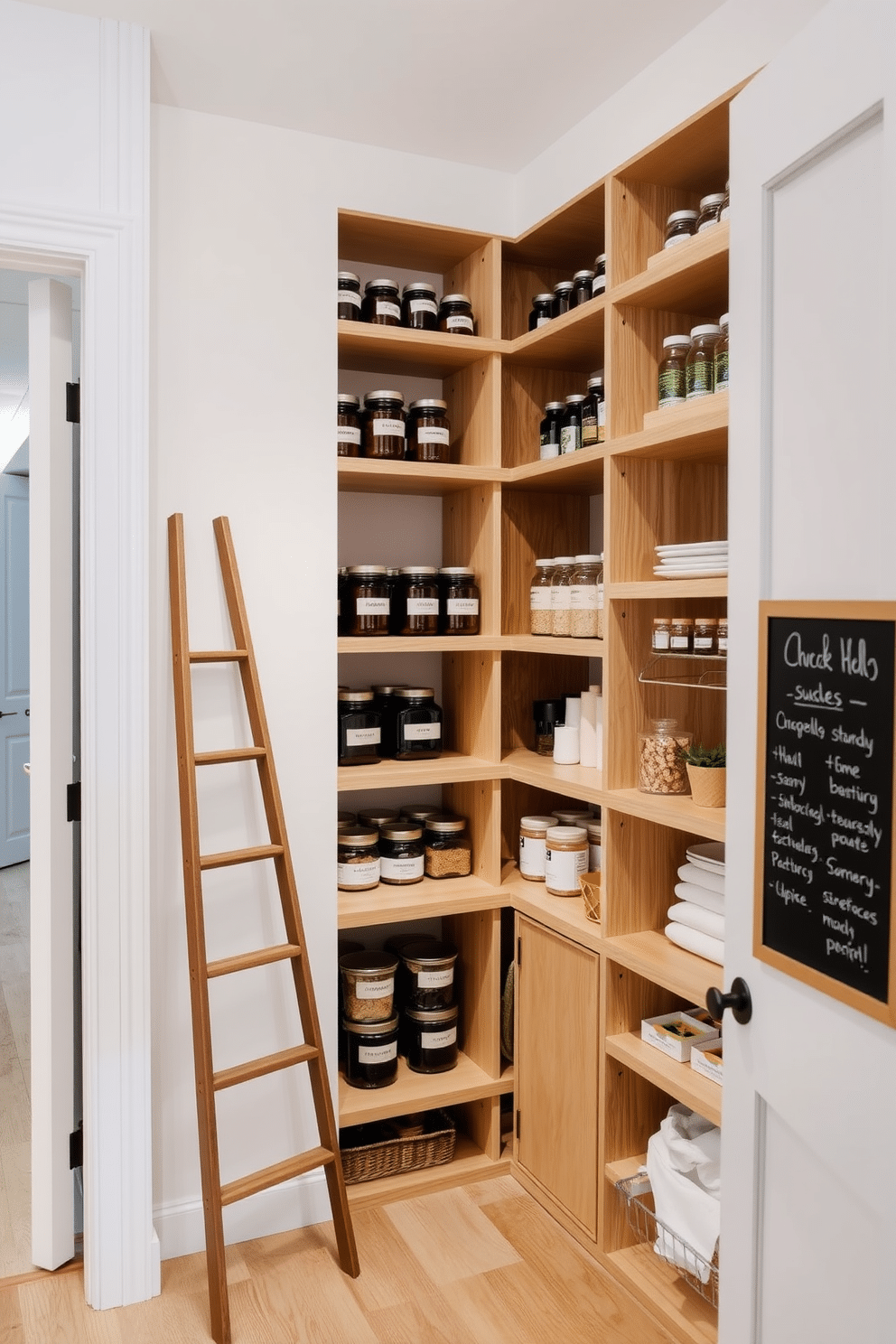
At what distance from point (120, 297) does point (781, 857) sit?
166cm

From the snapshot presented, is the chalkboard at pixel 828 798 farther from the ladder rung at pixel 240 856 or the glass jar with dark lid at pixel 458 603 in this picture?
the glass jar with dark lid at pixel 458 603

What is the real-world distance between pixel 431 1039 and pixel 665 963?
844 mm

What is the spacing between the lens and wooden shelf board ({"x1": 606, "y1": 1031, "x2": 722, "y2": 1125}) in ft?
5.93

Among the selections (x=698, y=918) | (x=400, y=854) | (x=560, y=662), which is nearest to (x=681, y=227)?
(x=560, y=662)

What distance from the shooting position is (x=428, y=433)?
8.23ft

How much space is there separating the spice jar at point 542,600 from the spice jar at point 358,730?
46cm

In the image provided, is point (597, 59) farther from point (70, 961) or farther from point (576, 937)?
point (70, 961)

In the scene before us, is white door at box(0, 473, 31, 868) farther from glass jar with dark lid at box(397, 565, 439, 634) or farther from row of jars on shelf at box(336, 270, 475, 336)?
glass jar with dark lid at box(397, 565, 439, 634)

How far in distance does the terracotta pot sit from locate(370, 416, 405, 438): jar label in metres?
1.14

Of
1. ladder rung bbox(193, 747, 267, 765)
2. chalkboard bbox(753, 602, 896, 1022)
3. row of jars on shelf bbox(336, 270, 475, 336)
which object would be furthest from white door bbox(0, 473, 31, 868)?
chalkboard bbox(753, 602, 896, 1022)

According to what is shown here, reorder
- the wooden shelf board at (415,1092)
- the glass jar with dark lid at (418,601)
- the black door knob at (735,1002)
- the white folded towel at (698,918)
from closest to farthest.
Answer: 1. the black door knob at (735,1002)
2. the white folded towel at (698,918)
3. the wooden shelf board at (415,1092)
4. the glass jar with dark lid at (418,601)

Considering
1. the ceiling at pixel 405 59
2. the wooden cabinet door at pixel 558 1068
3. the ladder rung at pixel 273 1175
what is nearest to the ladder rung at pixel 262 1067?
the ladder rung at pixel 273 1175

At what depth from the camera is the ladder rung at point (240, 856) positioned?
2.04 meters

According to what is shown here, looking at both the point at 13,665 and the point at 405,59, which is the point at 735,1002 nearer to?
the point at 405,59
